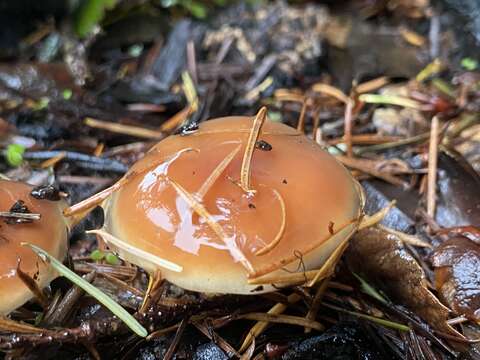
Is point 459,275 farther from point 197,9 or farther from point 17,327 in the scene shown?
point 197,9

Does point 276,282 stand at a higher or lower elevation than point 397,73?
higher

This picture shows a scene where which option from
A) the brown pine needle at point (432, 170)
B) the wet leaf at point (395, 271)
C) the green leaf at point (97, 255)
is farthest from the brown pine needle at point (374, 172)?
the green leaf at point (97, 255)

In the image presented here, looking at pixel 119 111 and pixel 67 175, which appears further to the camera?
pixel 119 111

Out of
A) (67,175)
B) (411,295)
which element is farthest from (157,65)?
(411,295)

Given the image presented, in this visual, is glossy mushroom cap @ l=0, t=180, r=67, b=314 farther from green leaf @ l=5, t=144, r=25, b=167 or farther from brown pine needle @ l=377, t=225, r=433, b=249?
brown pine needle @ l=377, t=225, r=433, b=249

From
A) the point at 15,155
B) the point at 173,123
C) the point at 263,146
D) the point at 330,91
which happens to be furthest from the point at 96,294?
the point at 330,91

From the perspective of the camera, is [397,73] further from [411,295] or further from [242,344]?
[242,344]
